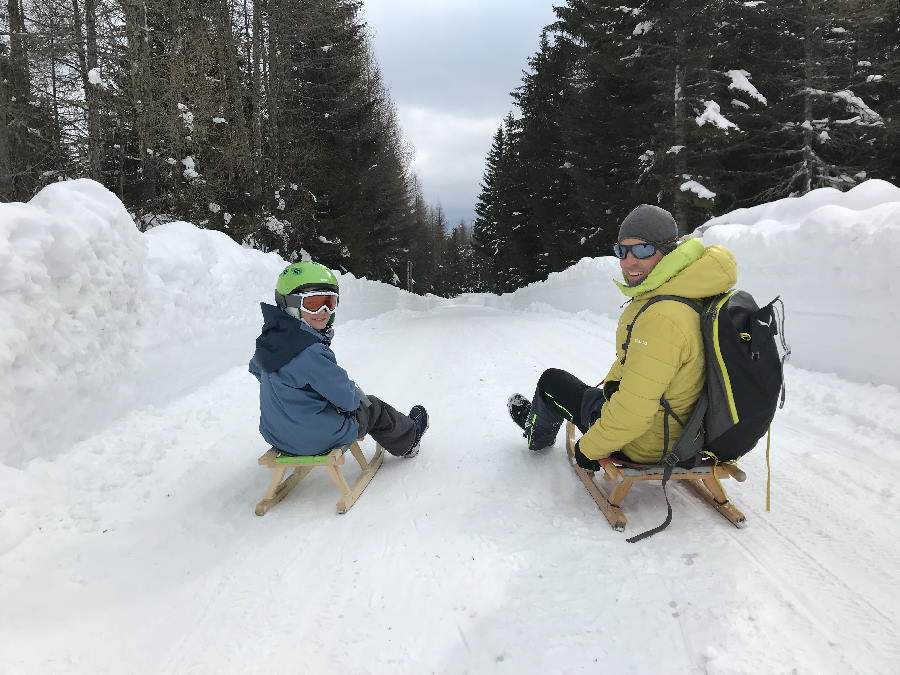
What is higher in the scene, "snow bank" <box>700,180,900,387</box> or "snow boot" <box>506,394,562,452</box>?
"snow bank" <box>700,180,900,387</box>

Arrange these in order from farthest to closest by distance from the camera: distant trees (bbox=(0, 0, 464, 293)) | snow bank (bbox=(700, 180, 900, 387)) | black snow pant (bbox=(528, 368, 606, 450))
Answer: distant trees (bbox=(0, 0, 464, 293)), snow bank (bbox=(700, 180, 900, 387)), black snow pant (bbox=(528, 368, 606, 450))

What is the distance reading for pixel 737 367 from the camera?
7.75ft

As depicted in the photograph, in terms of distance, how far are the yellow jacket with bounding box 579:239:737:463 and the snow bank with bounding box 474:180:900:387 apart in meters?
3.01

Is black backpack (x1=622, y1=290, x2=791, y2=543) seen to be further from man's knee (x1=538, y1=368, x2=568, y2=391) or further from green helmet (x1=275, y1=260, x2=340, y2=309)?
green helmet (x1=275, y1=260, x2=340, y2=309)

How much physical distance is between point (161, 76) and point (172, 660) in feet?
39.0

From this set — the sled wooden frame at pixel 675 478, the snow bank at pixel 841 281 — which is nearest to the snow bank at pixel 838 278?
the snow bank at pixel 841 281

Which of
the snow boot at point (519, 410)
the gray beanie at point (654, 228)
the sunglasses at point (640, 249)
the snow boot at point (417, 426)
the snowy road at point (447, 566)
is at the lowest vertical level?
the snowy road at point (447, 566)

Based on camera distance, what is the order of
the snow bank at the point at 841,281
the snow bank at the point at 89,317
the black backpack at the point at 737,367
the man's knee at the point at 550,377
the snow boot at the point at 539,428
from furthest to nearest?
1. the snow bank at the point at 841,281
2. the snow boot at the point at 539,428
3. the man's knee at the point at 550,377
4. the snow bank at the point at 89,317
5. the black backpack at the point at 737,367

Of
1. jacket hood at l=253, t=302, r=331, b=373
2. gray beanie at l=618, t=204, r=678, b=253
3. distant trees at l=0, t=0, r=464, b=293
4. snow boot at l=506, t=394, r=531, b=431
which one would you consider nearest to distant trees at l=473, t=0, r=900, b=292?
distant trees at l=0, t=0, r=464, b=293

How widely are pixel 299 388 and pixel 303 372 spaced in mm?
140

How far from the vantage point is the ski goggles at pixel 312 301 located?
10.1 feet

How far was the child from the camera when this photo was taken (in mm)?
2975

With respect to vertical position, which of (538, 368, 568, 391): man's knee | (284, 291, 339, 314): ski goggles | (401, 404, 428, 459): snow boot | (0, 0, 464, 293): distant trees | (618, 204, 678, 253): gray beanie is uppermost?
(0, 0, 464, 293): distant trees

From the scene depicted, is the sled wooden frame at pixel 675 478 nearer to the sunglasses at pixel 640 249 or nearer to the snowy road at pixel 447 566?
the snowy road at pixel 447 566
